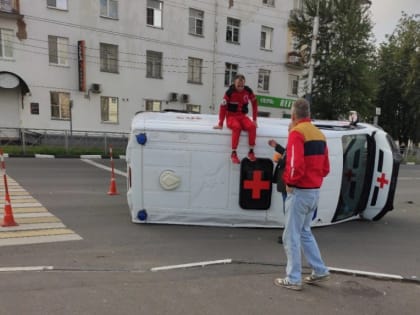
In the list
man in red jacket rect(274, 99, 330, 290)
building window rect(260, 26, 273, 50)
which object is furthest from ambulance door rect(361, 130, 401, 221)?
building window rect(260, 26, 273, 50)

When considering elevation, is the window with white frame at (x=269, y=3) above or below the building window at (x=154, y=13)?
above

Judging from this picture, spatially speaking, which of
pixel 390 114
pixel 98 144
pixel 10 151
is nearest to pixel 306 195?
pixel 10 151

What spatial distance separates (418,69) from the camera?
3142cm

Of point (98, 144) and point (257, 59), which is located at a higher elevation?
point (257, 59)

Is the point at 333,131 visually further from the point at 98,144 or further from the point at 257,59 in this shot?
the point at 257,59

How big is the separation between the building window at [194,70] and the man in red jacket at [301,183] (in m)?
23.9

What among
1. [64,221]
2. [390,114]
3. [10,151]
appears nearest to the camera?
[64,221]

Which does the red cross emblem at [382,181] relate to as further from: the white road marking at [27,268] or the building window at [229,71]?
the building window at [229,71]

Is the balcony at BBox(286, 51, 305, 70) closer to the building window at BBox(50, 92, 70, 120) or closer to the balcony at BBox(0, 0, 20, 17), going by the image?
the building window at BBox(50, 92, 70, 120)

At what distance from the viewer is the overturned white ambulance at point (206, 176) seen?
19.9 feet

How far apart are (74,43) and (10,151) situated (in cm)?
864

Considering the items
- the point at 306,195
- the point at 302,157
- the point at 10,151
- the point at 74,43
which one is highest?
the point at 74,43

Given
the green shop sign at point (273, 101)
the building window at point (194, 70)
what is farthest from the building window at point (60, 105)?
the green shop sign at point (273, 101)

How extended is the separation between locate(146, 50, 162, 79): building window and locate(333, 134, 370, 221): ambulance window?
67.2 feet
